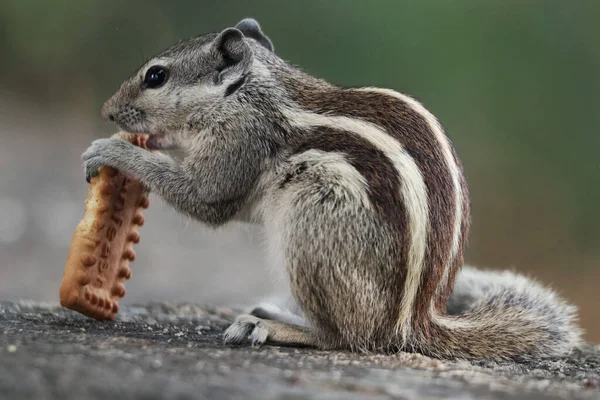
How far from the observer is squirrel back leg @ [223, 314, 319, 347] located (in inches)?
134

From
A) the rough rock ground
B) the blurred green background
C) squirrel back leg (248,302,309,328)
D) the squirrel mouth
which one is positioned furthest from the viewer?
the blurred green background

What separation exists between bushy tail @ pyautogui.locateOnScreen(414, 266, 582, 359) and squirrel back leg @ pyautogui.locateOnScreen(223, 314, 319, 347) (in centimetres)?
48

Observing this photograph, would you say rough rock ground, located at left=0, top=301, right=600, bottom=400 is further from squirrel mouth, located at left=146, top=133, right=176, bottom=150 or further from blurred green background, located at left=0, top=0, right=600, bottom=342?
blurred green background, located at left=0, top=0, right=600, bottom=342

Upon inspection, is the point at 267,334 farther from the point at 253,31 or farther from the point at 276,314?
the point at 253,31

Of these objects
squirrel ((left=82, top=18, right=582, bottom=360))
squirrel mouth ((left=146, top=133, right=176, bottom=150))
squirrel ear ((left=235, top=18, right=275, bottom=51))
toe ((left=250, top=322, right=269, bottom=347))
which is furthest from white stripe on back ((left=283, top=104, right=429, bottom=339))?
squirrel ear ((left=235, top=18, right=275, bottom=51))

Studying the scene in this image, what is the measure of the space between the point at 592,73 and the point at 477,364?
7076mm

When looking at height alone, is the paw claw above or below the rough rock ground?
above

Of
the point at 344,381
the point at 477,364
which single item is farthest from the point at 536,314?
the point at 344,381

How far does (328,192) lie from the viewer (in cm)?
335

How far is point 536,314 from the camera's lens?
Result: 151 inches

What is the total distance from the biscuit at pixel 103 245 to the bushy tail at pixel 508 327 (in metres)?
1.40

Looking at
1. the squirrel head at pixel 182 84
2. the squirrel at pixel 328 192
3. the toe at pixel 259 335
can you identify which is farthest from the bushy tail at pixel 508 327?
the squirrel head at pixel 182 84

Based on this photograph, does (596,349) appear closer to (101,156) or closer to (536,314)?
(536,314)

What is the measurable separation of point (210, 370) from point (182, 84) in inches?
77.3
